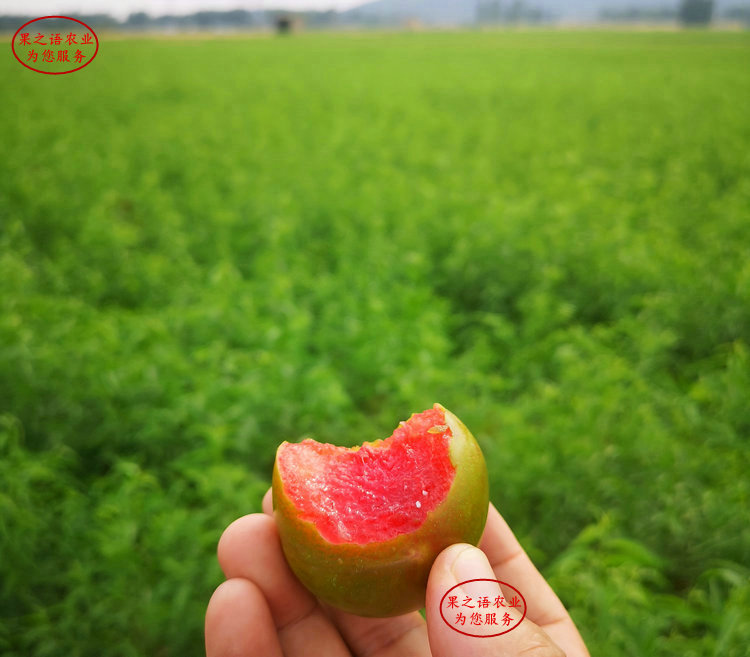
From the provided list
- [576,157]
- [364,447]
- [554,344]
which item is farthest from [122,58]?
[364,447]

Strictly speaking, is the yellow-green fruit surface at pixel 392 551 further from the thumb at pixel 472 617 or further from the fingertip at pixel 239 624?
the fingertip at pixel 239 624

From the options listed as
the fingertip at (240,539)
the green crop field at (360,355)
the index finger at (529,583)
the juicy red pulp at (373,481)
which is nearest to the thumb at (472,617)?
the juicy red pulp at (373,481)

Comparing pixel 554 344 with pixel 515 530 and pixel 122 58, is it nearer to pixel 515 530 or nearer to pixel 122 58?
pixel 515 530

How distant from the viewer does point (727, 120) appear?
32.3ft

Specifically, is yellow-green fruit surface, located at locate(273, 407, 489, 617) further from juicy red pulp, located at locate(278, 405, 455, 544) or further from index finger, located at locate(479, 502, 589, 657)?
index finger, located at locate(479, 502, 589, 657)

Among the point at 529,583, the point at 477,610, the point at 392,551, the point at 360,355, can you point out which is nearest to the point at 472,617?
the point at 477,610

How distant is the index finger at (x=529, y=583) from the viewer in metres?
1.72

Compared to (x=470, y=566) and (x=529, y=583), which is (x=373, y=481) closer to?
(x=470, y=566)

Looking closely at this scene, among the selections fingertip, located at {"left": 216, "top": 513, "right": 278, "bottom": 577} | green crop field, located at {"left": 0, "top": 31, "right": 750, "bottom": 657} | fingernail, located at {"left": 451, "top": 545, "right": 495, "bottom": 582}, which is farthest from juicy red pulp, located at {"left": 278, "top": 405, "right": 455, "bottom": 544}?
green crop field, located at {"left": 0, "top": 31, "right": 750, "bottom": 657}

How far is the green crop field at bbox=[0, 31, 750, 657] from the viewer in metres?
2.46

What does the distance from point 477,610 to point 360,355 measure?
2504 mm

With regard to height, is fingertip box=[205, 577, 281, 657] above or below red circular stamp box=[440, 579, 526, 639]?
below

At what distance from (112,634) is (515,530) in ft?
5.94

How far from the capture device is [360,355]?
12.1 feet
